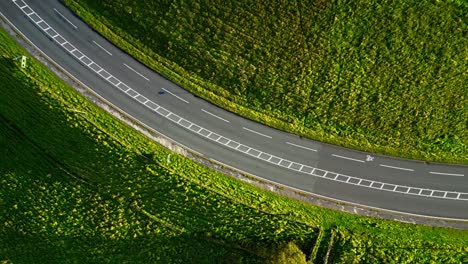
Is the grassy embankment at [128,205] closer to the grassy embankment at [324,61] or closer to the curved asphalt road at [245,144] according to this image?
the curved asphalt road at [245,144]

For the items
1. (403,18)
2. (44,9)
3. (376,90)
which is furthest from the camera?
(44,9)

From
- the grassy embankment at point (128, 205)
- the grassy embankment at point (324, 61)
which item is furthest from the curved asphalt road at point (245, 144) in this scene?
the grassy embankment at point (128, 205)

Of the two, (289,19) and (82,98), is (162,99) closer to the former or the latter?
(82,98)

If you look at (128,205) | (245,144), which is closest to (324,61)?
(245,144)

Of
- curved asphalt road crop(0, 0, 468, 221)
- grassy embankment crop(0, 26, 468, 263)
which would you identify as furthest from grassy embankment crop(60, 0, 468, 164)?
grassy embankment crop(0, 26, 468, 263)

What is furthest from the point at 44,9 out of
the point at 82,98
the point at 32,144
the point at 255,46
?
the point at 255,46

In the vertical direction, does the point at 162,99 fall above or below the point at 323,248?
above
